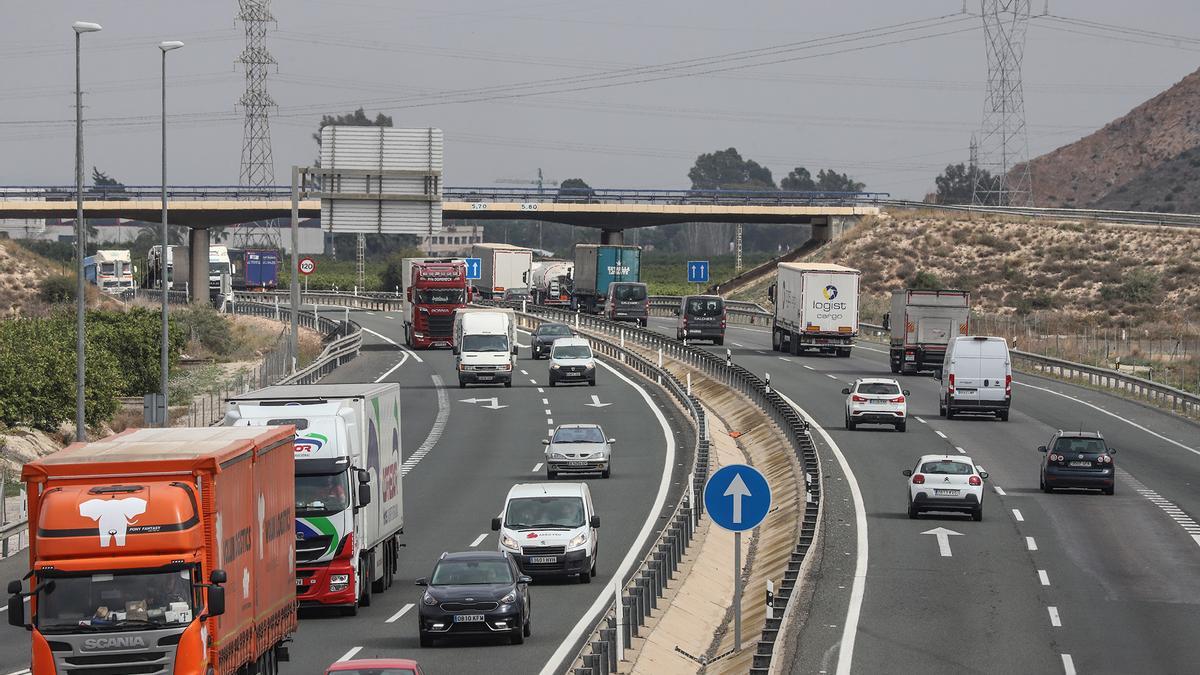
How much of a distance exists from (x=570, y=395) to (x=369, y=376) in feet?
29.4

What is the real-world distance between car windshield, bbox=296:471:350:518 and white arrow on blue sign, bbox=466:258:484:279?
97449mm

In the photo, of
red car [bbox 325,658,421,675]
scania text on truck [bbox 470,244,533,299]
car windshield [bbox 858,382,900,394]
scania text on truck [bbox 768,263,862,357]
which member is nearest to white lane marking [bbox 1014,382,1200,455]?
car windshield [bbox 858,382,900,394]

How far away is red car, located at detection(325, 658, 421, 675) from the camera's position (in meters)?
16.8

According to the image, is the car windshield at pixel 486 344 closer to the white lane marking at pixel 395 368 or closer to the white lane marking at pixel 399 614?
the white lane marking at pixel 395 368

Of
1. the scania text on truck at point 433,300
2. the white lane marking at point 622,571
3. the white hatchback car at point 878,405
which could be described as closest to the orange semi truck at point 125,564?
the white lane marking at point 622,571

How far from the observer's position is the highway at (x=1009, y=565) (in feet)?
78.6

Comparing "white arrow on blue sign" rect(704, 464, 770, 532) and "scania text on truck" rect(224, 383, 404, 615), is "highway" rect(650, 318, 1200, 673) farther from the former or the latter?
"scania text on truck" rect(224, 383, 404, 615)

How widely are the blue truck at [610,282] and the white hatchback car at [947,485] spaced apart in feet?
200

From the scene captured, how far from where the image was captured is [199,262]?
124 metres

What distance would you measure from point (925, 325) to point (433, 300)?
2599cm

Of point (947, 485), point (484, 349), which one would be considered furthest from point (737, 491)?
point (484, 349)

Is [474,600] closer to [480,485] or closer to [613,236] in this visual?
[480,485]

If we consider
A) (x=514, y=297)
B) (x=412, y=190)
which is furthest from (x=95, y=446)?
(x=514, y=297)

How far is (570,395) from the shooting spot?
64.9 m
